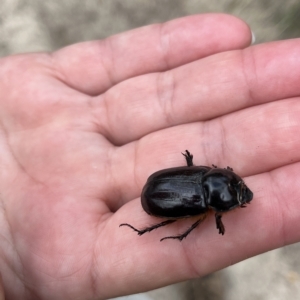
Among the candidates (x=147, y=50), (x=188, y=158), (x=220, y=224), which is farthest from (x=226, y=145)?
(x=147, y=50)

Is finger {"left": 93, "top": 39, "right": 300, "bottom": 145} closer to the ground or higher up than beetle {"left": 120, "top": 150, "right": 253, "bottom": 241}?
higher up

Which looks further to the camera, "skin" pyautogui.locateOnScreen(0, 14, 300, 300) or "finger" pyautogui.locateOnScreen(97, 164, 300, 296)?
"skin" pyautogui.locateOnScreen(0, 14, 300, 300)

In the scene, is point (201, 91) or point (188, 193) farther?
point (201, 91)

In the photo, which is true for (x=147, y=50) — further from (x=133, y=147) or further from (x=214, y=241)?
(x=214, y=241)

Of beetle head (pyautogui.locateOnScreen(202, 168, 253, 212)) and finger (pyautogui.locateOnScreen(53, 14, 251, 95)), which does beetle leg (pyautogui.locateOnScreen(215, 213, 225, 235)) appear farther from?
finger (pyautogui.locateOnScreen(53, 14, 251, 95))

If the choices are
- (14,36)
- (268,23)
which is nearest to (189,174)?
(268,23)

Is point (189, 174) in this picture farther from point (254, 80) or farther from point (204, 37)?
point (204, 37)

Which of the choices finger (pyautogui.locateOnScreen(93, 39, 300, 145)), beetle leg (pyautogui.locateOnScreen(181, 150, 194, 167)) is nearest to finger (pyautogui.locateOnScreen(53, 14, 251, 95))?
finger (pyautogui.locateOnScreen(93, 39, 300, 145))
